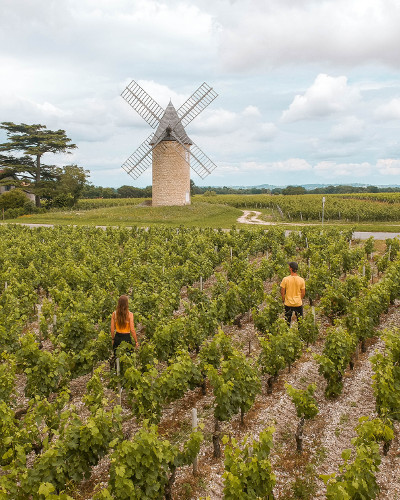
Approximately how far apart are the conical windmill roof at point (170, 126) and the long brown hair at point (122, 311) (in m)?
35.8

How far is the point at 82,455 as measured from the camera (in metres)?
5.77

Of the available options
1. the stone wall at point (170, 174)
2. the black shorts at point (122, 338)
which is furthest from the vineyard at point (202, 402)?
the stone wall at point (170, 174)

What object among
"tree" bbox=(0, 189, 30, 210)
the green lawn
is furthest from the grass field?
"tree" bbox=(0, 189, 30, 210)

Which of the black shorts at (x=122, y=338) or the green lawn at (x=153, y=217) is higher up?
the green lawn at (x=153, y=217)

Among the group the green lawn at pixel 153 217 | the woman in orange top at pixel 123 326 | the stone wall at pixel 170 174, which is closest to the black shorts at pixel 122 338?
the woman in orange top at pixel 123 326

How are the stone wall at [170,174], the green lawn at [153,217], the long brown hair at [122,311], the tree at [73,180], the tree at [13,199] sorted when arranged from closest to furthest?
1. the long brown hair at [122,311]
2. the green lawn at [153,217]
3. the stone wall at [170,174]
4. the tree at [13,199]
5. the tree at [73,180]

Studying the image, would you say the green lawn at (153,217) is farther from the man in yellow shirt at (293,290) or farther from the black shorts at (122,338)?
the black shorts at (122,338)

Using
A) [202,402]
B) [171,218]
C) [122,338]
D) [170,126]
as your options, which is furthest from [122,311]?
[170,126]

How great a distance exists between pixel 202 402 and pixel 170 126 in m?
37.2

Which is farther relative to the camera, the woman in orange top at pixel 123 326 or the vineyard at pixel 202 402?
the woman in orange top at pixel 123 326

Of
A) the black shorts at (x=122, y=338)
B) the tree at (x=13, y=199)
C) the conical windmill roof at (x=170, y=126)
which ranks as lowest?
the black shorts at (x=122, y=338)

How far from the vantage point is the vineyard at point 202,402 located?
5.27m

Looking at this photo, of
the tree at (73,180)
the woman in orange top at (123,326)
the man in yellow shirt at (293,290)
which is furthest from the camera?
the tree at (73,180)

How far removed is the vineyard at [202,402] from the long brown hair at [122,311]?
0.48m
